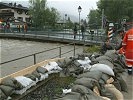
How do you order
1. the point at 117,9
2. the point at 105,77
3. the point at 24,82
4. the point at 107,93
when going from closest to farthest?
the point at 107,93
the point at 105,77
the point at 24,82
the point at 117,9

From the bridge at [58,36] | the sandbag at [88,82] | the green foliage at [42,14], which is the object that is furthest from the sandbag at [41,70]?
the green foliage at [42,14]

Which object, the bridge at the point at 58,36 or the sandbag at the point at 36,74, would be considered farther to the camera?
the bridge at the point at 58,36

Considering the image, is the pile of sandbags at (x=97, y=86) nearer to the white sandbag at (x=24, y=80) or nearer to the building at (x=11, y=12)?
the white sandbag at (x=24, y=80)

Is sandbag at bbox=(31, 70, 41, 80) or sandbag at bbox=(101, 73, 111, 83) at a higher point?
sandbag at bbox=(101, 73, 111, 83)

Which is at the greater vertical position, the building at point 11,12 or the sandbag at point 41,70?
the building at point 11,12

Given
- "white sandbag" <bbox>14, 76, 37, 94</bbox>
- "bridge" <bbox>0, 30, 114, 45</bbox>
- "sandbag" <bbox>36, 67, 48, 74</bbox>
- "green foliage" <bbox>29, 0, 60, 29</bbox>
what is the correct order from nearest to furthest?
"white sandbag" <bbox>14, 76, 37, 94</bbox>
"sandbag" <bbox>36, 67, 48, 74</bbox>
"bridge" <bbox>0, 30, 114, 45</bbox>
"green foliage" <bbox>29, 0, 60, 29</bbox>

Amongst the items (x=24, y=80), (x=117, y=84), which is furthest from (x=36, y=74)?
(x=117, y=84)

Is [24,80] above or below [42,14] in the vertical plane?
below

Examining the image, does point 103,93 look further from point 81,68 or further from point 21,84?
point 81,68

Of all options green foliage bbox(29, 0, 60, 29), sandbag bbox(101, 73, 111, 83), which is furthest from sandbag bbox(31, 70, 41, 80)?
green foliage bbox(29, 0, 60, 29)

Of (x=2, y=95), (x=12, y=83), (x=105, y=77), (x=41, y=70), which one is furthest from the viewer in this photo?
(x=41, y=70)

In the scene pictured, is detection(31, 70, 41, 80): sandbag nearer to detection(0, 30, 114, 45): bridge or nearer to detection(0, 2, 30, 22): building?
detection(0, 30, 114, 45): bridge

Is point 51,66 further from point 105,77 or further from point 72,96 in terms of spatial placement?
point 72,96

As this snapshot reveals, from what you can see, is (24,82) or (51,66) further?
(51,66)
